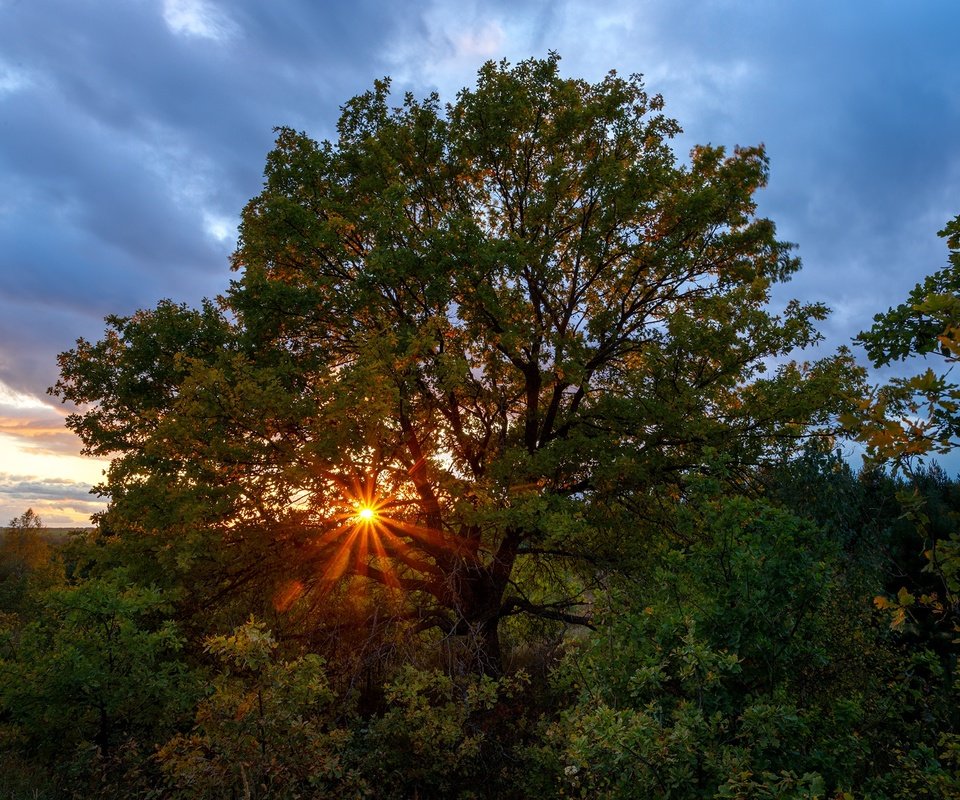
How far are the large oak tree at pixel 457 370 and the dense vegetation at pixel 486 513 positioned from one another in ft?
0.29

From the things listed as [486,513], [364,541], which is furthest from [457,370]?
[364,541]

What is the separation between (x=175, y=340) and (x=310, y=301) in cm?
350

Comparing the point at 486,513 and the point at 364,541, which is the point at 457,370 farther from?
the point at 364,541

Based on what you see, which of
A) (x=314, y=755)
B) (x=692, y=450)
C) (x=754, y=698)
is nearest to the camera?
(x=754, y=698)

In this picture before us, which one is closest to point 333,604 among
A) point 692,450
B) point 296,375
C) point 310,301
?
point 296,375

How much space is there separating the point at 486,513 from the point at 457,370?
253 centimetres

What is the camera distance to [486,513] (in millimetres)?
10570

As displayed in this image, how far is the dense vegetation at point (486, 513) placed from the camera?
5.16m

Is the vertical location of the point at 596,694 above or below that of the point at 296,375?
below

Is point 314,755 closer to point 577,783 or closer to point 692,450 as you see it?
point 577,783

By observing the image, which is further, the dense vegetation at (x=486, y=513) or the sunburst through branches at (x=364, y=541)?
the sunburst through branches at (x=364, y=541)

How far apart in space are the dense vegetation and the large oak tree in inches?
3.5

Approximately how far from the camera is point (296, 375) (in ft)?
41.5

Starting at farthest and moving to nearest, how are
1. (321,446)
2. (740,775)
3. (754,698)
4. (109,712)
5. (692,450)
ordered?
(692,450), (321,446), (109,712), (754,698), (740,775)
